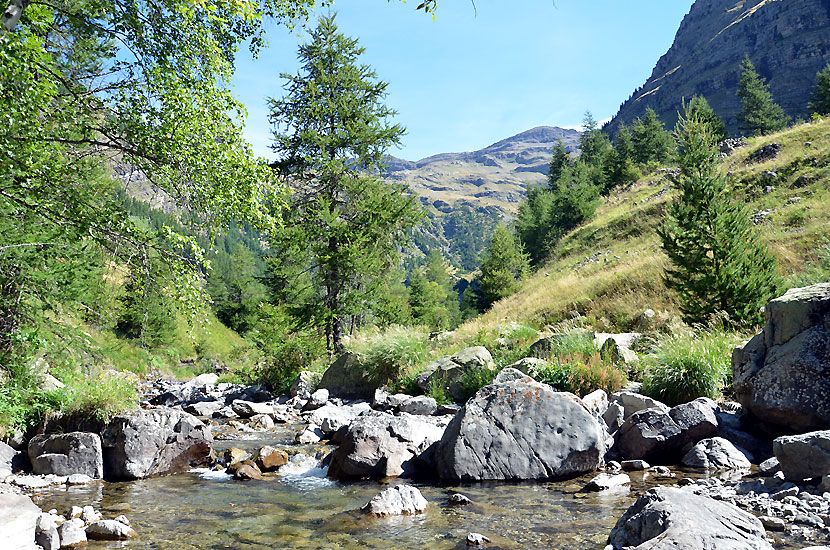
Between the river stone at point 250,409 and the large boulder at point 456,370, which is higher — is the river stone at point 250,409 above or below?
below

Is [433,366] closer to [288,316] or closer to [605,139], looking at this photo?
[288,316]

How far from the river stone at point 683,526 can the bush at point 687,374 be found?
5.40 meters

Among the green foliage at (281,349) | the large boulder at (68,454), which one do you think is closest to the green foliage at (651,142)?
the green foliage at (281,349)

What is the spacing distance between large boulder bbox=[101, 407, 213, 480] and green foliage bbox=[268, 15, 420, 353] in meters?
9.89

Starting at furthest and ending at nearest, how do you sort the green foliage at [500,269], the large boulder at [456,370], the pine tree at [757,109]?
the pine tree at [757,109] < the green foliage at [500,269] < the large boulder at [456,370]

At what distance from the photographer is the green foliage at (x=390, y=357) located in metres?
14.7

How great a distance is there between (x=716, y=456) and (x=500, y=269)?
118ft

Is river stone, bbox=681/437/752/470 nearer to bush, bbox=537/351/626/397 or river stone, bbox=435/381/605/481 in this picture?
river stone, bbox=435/381/605/481

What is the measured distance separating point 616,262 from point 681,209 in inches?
598

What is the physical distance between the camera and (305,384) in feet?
54.4

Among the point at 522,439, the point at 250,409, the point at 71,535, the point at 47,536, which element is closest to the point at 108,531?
the point at 71,535

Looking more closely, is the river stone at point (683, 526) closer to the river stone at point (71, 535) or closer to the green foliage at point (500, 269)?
the river stone at point (71, 535)

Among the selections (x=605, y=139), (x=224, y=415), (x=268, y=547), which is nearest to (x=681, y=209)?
(x=268, y=547)

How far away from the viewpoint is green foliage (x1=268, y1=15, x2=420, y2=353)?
1852 cm
